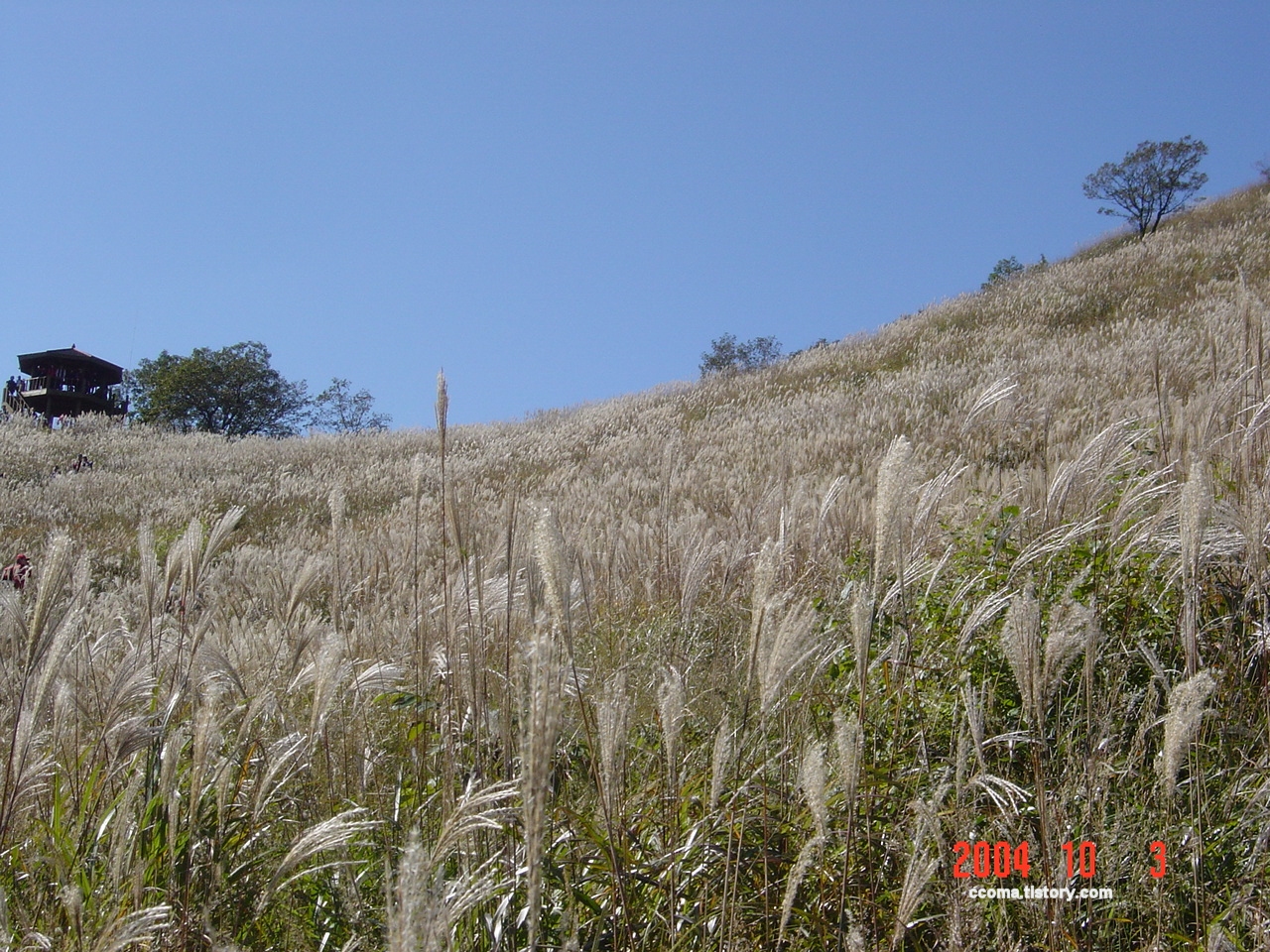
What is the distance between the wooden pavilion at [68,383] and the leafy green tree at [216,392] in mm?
2723

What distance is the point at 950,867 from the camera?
1.85 m

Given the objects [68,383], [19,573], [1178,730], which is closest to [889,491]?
[1178,730]

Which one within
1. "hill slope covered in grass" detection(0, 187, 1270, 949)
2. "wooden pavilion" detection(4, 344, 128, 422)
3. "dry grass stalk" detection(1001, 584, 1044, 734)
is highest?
"wooden pavilion" detection(4, 344, 128, 422)

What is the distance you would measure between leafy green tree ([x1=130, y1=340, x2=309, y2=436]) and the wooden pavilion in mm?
2723

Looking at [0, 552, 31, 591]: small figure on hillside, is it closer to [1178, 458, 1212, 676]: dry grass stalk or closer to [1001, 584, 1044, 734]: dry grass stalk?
[1001, 584, 1044, 734]: dry grass stalk

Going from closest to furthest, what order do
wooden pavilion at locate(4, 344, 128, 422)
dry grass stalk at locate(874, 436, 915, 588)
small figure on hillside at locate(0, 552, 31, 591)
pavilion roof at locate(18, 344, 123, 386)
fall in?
dry grass stalk at locate(874, 436, 915, 588)
small figure on hillside at locate(0, 552, 31, 591)
wooden pavilion at locate(4, 344, 128, 422)
pavilion roof at locate(18, 344, 123, 386)

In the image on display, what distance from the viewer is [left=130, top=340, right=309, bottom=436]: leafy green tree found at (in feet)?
154

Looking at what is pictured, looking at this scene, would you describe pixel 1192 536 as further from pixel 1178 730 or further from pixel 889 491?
pixel 889 491

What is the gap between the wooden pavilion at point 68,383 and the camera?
120ft

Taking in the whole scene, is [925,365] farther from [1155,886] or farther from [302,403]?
[302,403]

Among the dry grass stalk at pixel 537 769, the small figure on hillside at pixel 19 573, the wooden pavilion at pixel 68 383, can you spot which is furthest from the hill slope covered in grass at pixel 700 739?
the wooden pavilion at pixel 68 383

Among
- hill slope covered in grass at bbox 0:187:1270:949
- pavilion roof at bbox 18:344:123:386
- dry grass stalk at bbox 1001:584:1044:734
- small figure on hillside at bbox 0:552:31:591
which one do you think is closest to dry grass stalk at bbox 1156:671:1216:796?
hill slope covered in grass at bbox 0:187:1270:949

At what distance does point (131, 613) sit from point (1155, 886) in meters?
5.80

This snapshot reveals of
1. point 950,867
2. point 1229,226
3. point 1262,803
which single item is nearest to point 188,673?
point 950,867
